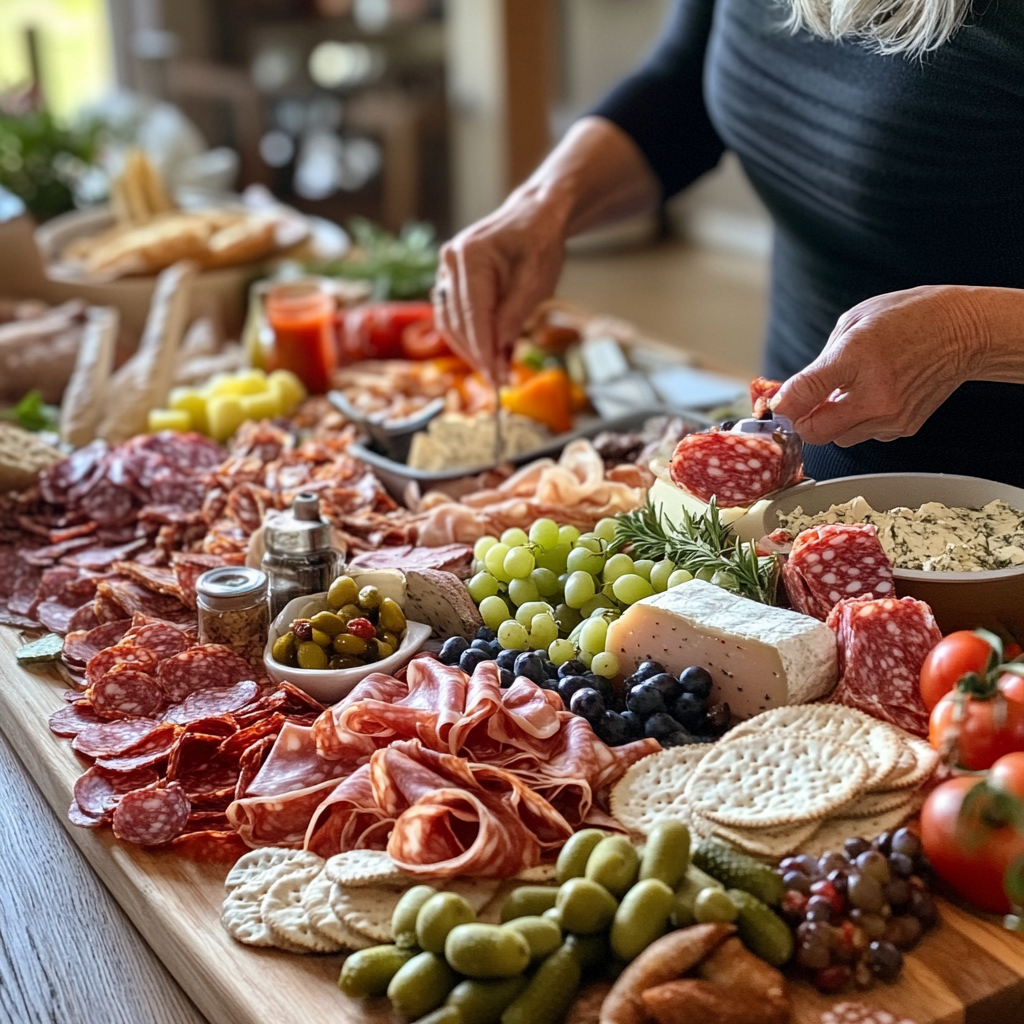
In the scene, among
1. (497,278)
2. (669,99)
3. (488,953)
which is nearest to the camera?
(488,953)

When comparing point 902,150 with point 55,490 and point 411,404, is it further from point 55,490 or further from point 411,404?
point 55,490

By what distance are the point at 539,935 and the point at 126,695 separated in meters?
0.57

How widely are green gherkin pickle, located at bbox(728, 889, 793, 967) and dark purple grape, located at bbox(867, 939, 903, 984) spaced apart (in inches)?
2.2

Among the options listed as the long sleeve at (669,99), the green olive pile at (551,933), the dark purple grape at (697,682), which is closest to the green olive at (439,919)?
the green olive pile at (551,933)

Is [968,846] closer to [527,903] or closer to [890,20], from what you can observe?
[527,903]

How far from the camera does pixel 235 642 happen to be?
1316mm

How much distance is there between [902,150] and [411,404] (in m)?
0.91

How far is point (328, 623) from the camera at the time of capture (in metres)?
1.23

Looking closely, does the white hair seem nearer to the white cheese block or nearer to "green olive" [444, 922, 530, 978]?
the white cheese block

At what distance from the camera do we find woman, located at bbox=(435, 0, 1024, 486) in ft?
3.80

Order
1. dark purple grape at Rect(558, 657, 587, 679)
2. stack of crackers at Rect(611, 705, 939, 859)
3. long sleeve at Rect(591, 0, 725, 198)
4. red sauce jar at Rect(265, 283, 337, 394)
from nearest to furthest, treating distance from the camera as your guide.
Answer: stack of crackers at Rect(611, 705, 939, 859), dark purple grape at Rect(558, 657, 587, 679), long sleeve at Rect(591, 0, 725, 198), red sauce jar at Rect(265, 283, 337, 394)

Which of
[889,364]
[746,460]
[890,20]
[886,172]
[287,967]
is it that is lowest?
[287,967]

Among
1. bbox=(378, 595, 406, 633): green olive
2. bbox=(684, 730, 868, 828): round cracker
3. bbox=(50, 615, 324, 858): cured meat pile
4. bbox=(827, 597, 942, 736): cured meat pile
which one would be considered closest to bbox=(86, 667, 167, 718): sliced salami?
bbox=(50, 615, 324, 858): cured meat pile

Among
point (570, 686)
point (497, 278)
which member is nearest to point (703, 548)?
point (570, 686)
